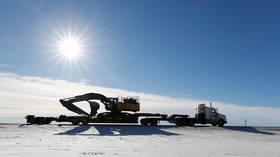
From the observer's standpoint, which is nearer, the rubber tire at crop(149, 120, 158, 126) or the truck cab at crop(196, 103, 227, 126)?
the rubber tire at crop(149, 120, 158, 126)

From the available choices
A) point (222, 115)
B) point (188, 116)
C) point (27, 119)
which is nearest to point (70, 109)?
point (27, 119)

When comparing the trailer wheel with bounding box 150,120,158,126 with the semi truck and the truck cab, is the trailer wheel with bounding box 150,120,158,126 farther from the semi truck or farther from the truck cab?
the truck cab

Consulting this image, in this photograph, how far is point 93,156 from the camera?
34.1 feet

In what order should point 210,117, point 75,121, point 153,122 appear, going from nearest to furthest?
point 75,121
point 153,122
point 210,117

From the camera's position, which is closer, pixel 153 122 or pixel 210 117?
pixel 153 122

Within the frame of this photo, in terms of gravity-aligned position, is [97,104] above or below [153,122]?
above

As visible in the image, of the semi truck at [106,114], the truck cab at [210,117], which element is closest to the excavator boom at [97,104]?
the semi truck at [106,114]

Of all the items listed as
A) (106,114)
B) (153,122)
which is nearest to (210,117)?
(153,122)

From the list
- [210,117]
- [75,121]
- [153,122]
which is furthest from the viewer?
[210,117]

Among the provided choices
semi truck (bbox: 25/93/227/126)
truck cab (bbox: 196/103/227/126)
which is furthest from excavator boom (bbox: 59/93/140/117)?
truck cab (bbox: 196/103/227/126)

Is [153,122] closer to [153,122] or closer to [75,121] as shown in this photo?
[153,122]

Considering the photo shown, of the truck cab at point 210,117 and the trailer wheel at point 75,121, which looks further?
the truck cab at point 210,117

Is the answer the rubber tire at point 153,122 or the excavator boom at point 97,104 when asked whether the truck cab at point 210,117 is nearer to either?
the rubber tire at point 153,122

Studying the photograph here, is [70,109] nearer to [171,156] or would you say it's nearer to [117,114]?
[117,114]
